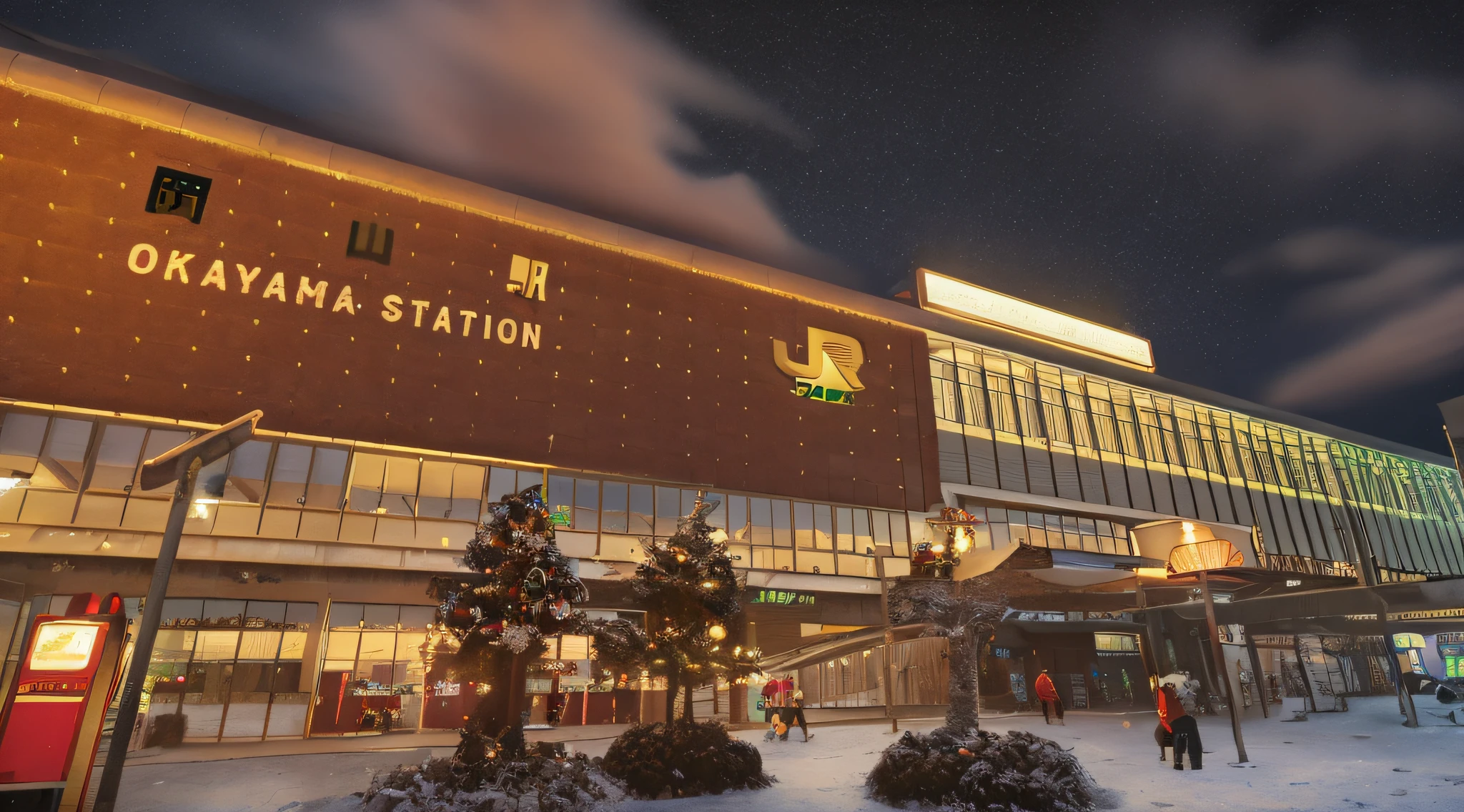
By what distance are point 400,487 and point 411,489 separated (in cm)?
34

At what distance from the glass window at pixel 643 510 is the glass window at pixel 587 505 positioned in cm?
132

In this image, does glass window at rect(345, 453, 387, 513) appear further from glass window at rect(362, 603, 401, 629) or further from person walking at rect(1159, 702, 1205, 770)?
person walking at rect(1159, 702, 1205, 770)

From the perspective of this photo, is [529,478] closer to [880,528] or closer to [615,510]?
[615,510]

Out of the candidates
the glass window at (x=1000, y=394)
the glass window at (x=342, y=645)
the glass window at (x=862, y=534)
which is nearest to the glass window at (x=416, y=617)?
the glass window at (x=342, y=645)

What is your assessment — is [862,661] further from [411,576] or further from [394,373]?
[394,373]

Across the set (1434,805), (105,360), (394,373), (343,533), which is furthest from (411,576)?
(1434,805)

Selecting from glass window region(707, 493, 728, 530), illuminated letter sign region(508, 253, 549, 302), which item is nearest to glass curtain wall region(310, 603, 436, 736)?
glass window region(707, 493, 728, 530)

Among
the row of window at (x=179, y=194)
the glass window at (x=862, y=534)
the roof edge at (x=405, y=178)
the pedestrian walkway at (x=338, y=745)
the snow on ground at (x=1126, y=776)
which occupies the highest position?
the roof edge at (x=405, y=178)

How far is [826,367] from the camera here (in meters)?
33.5

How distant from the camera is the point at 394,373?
25484mm

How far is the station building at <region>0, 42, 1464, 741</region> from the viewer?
72.8 ft

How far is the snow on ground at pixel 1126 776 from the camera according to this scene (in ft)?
34.3

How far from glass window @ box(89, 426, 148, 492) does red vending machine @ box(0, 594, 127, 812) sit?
54.5 ft

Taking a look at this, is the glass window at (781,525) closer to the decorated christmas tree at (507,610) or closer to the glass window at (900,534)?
the glass window at (900,534)
